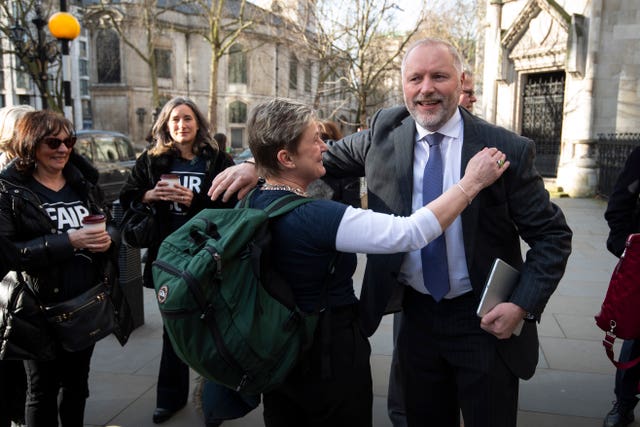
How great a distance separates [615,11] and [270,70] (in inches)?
1549

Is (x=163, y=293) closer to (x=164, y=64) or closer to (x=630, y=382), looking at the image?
(x=630, y=382)

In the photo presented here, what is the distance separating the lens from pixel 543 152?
15594 millimetres

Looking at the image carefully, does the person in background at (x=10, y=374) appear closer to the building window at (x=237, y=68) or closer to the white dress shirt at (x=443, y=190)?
the white dress shirt at (x=443, y=190)

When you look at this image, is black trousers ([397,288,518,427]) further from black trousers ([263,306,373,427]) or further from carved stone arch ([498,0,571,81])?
carved stone arch ([498,0,571,81])

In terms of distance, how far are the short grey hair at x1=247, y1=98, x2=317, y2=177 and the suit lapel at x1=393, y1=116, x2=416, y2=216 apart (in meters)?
0.50

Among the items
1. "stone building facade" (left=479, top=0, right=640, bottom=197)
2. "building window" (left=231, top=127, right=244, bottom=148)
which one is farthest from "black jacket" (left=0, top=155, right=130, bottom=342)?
"building window" (left=231, top=127, right=244, bottom=148)

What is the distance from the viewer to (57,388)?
2.97 m

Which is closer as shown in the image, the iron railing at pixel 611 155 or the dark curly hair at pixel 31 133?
the dark curly hair at pixel 31 133

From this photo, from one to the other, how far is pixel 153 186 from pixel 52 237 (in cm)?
94

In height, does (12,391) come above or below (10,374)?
below

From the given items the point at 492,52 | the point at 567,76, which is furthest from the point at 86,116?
the point at 567,76

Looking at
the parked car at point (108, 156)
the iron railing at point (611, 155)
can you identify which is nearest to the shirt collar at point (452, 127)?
the parked car at point (108, 156)

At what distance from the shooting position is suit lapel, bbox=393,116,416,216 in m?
2.37

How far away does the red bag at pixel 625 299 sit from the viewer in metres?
2.64
